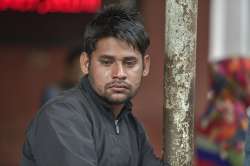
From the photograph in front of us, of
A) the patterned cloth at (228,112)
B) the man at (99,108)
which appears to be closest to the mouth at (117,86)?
the man at (99,108)

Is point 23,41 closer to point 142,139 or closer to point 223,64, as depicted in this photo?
point 223,64

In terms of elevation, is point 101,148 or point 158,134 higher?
point 101,148

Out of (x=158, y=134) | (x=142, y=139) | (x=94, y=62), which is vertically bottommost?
(x=158, y=134)

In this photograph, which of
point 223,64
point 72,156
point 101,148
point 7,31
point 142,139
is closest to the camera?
point 72,156

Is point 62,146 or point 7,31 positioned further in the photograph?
point 7,31

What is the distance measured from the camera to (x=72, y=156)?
304cm

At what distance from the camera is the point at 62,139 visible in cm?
305

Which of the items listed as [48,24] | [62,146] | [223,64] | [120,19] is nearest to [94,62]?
[120,19]

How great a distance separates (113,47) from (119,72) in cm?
11

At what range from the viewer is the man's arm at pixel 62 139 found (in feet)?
9.98

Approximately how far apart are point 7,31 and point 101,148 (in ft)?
13.6

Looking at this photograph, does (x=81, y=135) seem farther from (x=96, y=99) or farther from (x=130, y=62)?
(x=130, y=62)

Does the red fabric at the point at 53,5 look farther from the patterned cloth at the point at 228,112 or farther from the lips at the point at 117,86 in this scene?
the lips at the point at 117,86

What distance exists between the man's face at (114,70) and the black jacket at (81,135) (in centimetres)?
7
